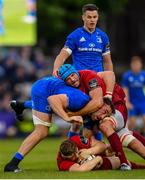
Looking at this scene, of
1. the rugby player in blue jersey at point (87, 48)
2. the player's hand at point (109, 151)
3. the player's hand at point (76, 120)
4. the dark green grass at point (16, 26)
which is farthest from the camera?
the dark green grass at point (16, 26)

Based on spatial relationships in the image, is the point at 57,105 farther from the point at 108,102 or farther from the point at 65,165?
the point at 65,165

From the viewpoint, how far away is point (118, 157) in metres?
14.0

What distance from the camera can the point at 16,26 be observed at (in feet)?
86.5

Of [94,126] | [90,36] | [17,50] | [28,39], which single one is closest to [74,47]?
[90,36]

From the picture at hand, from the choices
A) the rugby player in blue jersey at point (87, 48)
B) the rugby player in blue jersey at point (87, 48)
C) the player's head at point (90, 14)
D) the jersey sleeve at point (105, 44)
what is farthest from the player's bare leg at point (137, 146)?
the player's head at point (90, 14)

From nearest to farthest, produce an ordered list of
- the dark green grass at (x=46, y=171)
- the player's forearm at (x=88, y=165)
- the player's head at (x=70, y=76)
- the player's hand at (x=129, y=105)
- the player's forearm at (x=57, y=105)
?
the dark green grass at (x=46, y=171), the player's forearm at (x=57, y=105), the player's forearm at (x=88, y=165), the player's head at (x=70, y=76), the player's hand at (x=129, y=105)

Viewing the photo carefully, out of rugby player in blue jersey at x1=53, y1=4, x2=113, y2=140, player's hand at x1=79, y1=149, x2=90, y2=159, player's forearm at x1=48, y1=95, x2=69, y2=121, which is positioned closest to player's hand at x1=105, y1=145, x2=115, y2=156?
player's hand at x1=79, y1=149, x2=90, y2=159

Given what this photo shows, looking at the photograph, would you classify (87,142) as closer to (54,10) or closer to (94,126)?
(94,126)

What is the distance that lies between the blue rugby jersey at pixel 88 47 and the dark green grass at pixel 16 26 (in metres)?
10.7

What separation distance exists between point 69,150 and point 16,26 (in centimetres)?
1303

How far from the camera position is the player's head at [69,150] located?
13688mm

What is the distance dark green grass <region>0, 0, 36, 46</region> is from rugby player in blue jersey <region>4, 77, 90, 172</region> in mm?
12408

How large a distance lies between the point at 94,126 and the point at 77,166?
2.95 ft

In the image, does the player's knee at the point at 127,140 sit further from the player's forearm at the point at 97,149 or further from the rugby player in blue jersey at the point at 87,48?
the rugby player in blue jersey at the point at 87,48
